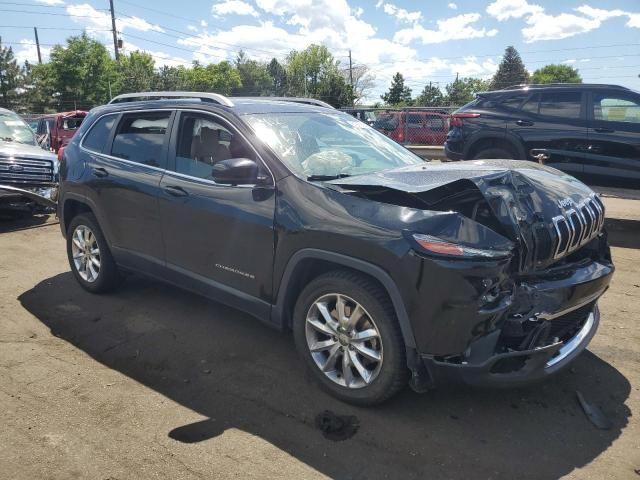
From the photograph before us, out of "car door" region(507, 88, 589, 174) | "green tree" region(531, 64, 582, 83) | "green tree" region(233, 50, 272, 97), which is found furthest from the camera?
"green tree" region(233, 50, 272, 97)

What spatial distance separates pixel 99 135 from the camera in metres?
4.95

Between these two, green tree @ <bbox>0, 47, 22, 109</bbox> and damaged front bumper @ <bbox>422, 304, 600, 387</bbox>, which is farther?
green tree @ <bbox>0, 47, 22, 109</bbox>

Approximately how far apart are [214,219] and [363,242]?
1278 millimetres

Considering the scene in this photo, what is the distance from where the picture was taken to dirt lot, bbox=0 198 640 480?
8.59ft

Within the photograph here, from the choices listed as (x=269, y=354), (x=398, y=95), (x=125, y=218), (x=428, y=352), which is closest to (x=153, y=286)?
(x=125, y=218)

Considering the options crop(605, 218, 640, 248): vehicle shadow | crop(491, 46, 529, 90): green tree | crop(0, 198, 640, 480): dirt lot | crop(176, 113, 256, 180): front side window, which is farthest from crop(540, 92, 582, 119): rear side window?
crop(491, 46, 529, 90): green tree

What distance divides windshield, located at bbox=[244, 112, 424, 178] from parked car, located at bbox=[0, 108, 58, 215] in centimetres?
581

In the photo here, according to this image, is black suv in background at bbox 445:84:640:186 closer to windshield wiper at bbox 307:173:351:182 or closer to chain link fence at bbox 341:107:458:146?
windshield wiper at bbox 307:173:351:182

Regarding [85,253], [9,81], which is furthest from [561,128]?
[9,81]

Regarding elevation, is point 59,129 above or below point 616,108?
below

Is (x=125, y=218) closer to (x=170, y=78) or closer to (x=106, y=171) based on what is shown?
(x=106, y=171)

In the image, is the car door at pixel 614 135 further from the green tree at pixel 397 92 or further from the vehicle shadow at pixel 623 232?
the green tree at pixel 397 92

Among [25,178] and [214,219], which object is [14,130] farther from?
[214,219]

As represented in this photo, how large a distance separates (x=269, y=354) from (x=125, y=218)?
179cm
